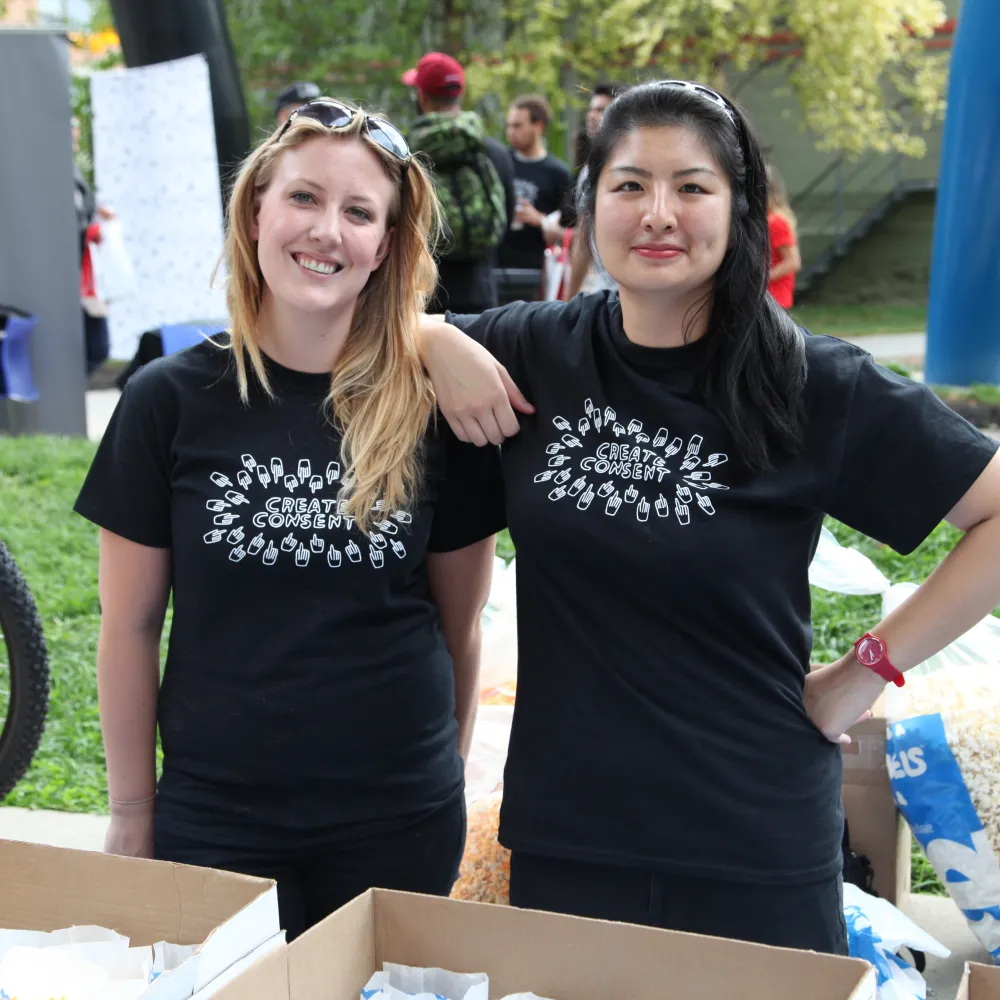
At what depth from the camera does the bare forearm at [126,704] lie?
194 cm

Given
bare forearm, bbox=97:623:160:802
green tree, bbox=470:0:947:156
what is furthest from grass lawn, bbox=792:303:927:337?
bare forearm, bbox=97:623:160:802

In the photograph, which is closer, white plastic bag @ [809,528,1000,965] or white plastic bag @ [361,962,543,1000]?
white plastic bag @ [361,962,543,1000]

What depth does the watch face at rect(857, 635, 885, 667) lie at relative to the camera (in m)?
1.88

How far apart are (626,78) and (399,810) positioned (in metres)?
15.3

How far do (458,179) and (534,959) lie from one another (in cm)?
463

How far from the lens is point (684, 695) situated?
1741 millimetres

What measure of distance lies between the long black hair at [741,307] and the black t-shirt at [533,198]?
552 cm

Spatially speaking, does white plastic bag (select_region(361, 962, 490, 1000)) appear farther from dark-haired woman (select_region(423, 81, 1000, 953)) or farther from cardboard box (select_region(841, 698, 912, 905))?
cardboard box (select_region(841, 698, 912, 905))

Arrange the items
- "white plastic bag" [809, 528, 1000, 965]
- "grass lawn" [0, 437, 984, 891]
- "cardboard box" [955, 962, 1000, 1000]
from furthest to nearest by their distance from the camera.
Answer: "grass lawn" [0, 437, 984, 891], "white plastic bag" [809, 528, 1000, 965], "cardboard box" [955, 962, 1000, 1000]

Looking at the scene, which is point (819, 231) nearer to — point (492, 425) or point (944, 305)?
point (944, 305)

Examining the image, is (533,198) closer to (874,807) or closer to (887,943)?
(874,807)

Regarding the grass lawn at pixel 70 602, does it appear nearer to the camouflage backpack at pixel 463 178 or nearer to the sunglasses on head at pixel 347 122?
the camouflage backpack at pixel 463 178

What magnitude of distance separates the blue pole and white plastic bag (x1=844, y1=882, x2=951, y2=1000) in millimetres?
5068

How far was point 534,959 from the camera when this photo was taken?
134cm
